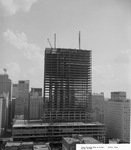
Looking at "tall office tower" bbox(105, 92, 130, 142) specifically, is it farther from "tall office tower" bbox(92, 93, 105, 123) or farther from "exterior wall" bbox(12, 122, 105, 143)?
"tall office tower" bbox(92, 93, 105, 123)

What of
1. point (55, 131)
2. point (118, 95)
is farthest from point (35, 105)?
point (118, 95)

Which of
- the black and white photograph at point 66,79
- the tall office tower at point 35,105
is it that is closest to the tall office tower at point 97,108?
the black and white photograph at point 66,79

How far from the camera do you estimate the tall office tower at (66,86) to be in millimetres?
10438

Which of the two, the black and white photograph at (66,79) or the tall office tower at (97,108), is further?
the tall office tower at (97,108)

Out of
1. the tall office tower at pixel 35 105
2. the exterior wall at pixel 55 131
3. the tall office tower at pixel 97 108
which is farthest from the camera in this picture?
the tall office tower at pixel 35 105

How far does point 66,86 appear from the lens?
10.6 m

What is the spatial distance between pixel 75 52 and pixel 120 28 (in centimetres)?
626

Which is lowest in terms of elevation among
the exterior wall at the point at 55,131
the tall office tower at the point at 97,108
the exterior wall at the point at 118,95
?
the exterior wall at the point at 55,131

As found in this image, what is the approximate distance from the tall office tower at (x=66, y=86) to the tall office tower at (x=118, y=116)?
132cm

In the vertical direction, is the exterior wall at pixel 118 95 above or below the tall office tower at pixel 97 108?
above

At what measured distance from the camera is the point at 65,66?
1065cm

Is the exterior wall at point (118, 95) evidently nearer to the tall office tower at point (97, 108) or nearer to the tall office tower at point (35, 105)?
the tall office tower at point (97, 108)

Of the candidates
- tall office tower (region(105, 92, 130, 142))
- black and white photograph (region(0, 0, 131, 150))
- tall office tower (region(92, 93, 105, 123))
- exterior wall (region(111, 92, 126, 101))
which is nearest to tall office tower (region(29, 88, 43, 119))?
black and white photograph (region(0, 0, 131, 150))

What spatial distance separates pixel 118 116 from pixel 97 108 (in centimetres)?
281
